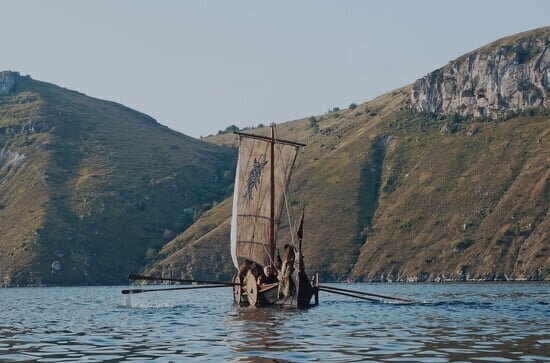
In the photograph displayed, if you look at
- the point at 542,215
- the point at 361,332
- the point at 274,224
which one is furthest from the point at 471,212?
the point at 361,332

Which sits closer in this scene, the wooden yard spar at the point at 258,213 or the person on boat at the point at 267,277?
the person on boat at the point at 267,277

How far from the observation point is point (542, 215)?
Answer: 609 ft

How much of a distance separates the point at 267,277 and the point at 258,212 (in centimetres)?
966

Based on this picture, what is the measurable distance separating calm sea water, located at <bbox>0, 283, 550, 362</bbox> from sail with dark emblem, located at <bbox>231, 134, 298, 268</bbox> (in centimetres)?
1643

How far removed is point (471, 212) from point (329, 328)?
152322mm

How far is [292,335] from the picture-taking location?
1777 inches

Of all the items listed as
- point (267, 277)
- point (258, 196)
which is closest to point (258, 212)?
point (258, 196)

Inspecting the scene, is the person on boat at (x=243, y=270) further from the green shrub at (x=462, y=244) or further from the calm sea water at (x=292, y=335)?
the green shrub at (x=462, y=244)

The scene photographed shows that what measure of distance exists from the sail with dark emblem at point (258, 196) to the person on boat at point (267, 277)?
4.18 meters

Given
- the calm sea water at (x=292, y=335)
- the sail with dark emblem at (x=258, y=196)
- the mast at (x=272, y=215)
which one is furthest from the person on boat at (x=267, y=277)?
the calm sea water at (x=292, y=335)

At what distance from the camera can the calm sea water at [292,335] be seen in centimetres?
3662

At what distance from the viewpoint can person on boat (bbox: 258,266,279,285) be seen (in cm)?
7750

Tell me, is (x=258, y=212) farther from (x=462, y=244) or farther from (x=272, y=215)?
(x=462, y=244)

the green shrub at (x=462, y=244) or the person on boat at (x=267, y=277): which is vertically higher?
the green shrub at (x=462, y=244)
